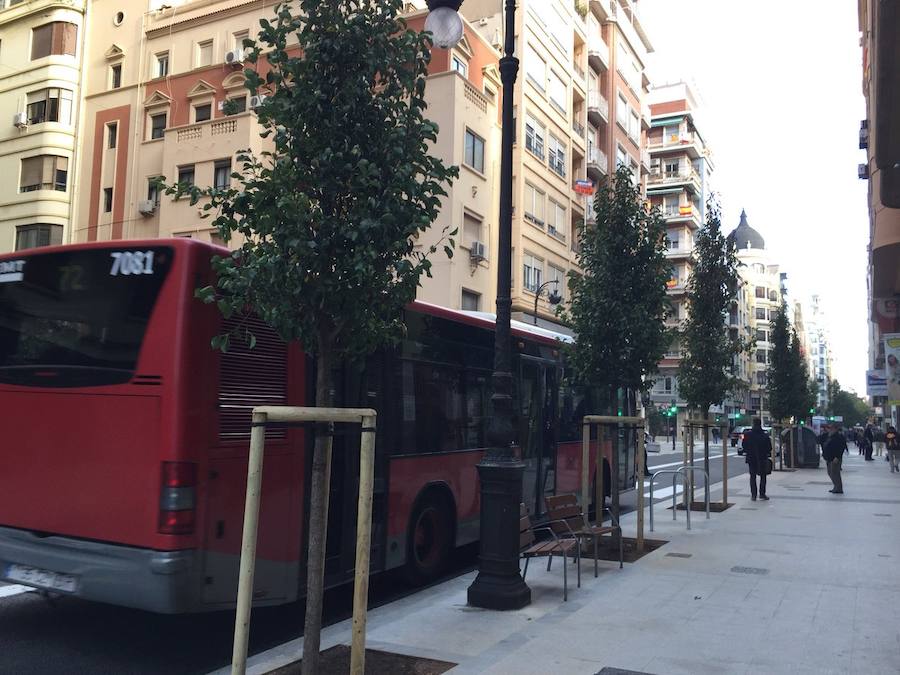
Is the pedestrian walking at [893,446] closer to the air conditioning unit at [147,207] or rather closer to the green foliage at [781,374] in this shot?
the green foliage at [781,374]

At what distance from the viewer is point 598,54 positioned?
43000mm

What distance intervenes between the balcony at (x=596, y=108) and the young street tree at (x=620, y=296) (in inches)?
1290

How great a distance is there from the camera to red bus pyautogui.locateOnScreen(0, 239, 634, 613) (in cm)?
570

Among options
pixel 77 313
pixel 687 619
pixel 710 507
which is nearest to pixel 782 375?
pixel 710 507

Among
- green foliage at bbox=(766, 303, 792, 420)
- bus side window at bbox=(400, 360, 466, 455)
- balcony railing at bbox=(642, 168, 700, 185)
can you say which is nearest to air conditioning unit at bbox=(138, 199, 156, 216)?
green foliage at bbox=(766, 303, 792, 420)

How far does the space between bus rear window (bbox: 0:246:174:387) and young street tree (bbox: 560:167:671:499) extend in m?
6.16

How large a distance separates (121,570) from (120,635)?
4.16ft

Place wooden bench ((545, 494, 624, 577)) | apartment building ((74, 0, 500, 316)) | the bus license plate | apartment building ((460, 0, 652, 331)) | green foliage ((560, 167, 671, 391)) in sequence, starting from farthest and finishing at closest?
1. apartment building ((460, 0, 652, 331))
2. apartment building ((74, 0, 500, 316))
3. green foliage ((560, 167, 671, 391))
4. wooden bench ((545, 494, 624, 577))
5. the bus license plate

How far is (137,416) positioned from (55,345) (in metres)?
1.11

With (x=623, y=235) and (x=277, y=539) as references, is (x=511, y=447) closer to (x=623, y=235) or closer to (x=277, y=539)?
(x=277, y=539)

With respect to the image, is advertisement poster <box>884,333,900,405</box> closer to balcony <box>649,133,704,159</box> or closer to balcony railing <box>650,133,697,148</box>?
balcony <box>649,133,704,159</box>

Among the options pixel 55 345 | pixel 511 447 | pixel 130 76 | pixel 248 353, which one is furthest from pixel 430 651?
pixel 130 76

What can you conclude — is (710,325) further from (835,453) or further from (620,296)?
(835,453)

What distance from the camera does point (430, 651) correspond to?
5.96 metres
